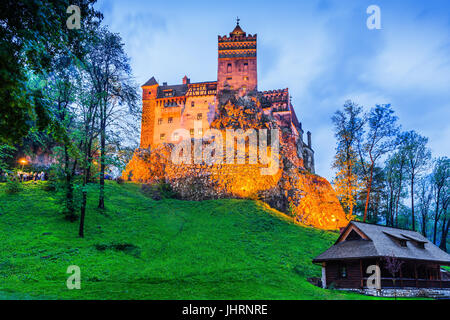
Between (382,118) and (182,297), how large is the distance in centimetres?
3483

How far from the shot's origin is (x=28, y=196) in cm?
3381

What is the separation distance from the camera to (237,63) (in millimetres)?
65750

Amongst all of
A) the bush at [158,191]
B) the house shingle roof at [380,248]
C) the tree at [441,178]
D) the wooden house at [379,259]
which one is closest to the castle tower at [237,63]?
the bush at [158,191]

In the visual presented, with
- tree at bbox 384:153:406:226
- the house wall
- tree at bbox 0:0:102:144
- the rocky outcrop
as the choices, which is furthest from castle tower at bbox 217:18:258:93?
tree at bbox 0:0:102:144

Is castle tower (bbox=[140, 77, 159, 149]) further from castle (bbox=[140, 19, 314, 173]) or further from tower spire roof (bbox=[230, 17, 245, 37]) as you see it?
tower spire roof (bbox=[230, 17, 245, 37])

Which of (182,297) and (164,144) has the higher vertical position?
(164,144)

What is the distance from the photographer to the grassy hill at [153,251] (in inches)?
768

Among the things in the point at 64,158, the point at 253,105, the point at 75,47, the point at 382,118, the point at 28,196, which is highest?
the point at 253,105

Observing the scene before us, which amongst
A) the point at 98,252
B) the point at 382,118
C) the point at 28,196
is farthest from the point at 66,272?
the point at 382,118

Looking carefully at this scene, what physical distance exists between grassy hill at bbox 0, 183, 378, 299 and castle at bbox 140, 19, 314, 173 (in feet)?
83.9

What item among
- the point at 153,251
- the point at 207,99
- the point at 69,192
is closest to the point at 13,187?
the point at 69,192

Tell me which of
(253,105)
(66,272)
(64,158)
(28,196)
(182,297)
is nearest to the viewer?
(182,297)
